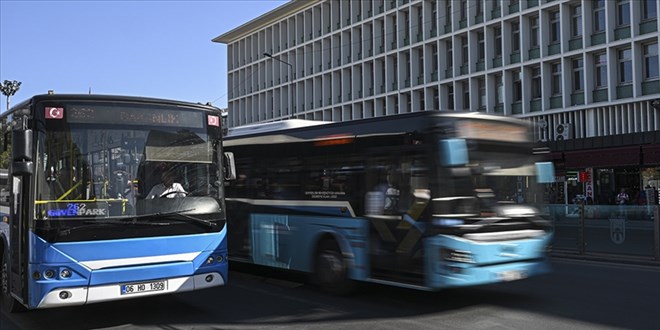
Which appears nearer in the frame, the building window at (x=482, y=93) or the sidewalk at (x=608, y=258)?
the sidewalk at (x=608, y=258)

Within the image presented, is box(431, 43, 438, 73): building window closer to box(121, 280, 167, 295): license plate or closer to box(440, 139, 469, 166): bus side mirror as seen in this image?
box(440, 139, 469, 166): bus side mirror

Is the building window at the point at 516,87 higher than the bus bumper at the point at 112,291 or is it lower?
higher

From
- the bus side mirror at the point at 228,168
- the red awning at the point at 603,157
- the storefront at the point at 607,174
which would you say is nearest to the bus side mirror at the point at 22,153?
the bus side mirror at the point at 228,168

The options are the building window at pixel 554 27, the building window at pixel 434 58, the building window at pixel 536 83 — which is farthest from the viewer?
the building window at pixel 434 58

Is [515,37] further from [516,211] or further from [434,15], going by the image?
[516,211]

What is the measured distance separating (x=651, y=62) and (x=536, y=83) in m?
7.40

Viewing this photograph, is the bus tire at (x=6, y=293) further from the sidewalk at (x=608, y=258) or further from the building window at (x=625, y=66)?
the building window at (x=625, y=66)

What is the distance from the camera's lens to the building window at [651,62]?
105 feet

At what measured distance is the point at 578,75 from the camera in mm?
36312

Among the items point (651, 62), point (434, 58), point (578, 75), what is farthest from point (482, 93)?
point (651, 62)

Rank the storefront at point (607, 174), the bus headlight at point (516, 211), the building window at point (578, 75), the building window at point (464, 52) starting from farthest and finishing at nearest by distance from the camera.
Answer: the building window at point (464, 52) < the building window at point (578, 75) < the storefront at point (607, 174) < the bus headlight at point (516, 211)

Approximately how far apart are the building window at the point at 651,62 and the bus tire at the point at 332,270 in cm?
2886

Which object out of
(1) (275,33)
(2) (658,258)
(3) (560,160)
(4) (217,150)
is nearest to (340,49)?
(1) (275,33)

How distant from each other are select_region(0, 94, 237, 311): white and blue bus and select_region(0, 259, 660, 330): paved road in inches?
24.3
